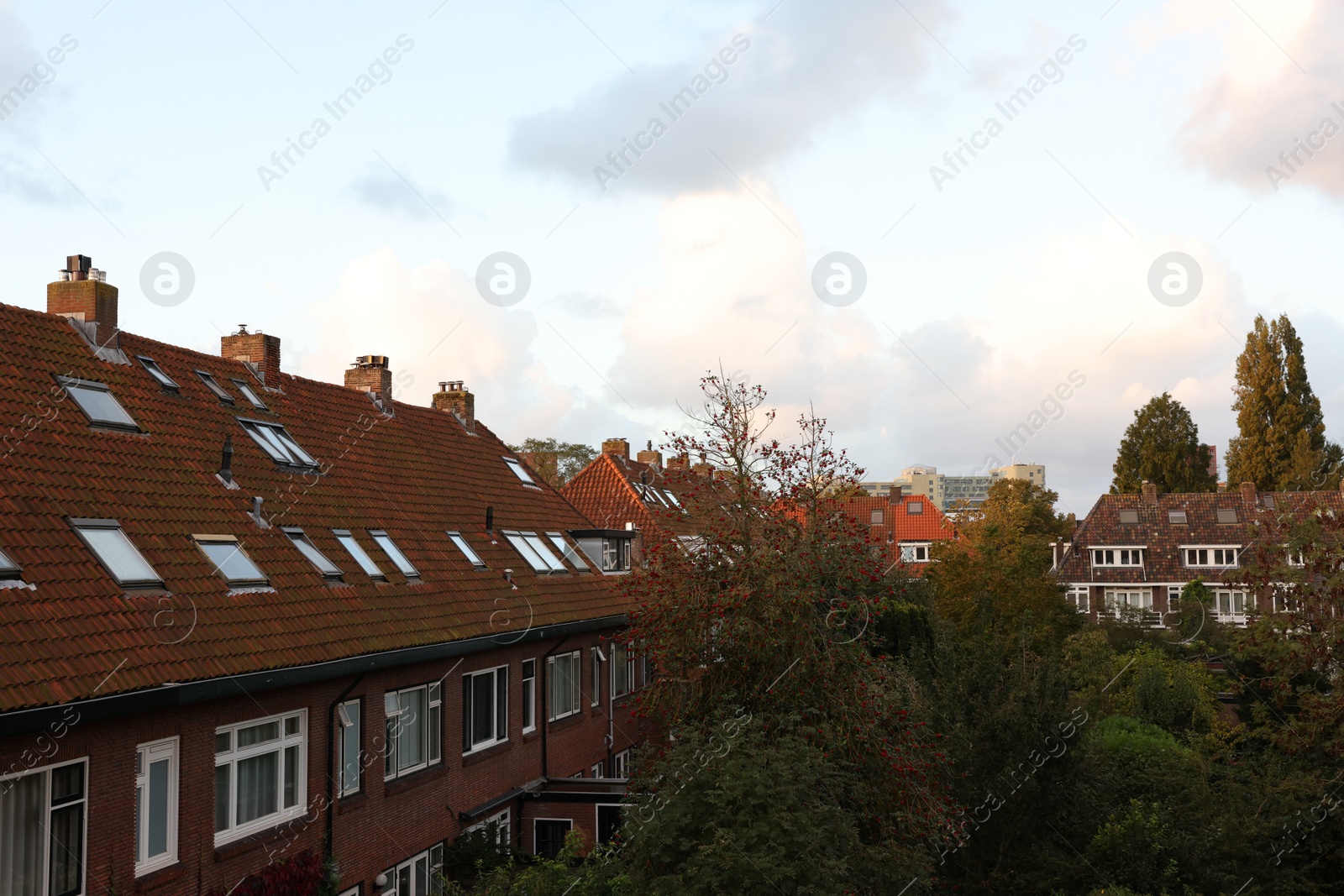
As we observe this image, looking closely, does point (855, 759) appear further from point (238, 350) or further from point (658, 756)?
point (238, 350)

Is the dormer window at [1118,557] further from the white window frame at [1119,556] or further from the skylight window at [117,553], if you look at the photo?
the skylight window at [117,553]

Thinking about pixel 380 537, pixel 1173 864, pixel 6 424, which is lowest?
pixel 1173 864

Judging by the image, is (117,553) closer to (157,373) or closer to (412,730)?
(157,373)

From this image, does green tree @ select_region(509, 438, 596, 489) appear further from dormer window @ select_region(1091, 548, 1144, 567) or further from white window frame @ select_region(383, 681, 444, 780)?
white window frame @ select_region(383, 681, 444, 780)

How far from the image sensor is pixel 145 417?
14203 millimetres

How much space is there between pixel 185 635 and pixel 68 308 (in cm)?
620

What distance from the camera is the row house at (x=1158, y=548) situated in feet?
182

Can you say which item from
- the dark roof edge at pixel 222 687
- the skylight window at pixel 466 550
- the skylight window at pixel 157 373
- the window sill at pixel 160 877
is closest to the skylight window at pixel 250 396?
the skylight window at pixel 157 373

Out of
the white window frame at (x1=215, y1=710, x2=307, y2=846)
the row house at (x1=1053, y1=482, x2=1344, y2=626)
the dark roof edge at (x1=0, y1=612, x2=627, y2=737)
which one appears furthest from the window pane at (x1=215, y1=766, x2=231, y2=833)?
the row house at (x1=1053, y1=482, x2=1344, y2=626)

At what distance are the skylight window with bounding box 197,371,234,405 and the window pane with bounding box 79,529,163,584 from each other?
5242 millimetres

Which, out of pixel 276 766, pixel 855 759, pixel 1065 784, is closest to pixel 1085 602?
pixel 1065 784

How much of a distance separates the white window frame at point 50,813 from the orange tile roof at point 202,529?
2.32ft

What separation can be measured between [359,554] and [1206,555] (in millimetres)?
52544

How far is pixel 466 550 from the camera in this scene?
19.2 m
